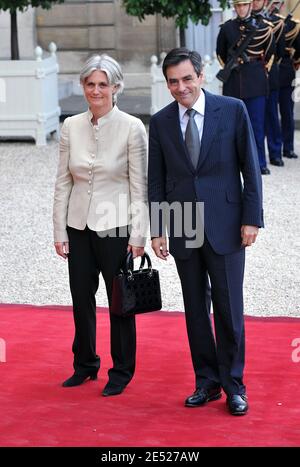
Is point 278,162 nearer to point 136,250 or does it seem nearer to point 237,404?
point 136,250

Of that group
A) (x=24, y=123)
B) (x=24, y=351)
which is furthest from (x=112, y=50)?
(x=24, y=351)

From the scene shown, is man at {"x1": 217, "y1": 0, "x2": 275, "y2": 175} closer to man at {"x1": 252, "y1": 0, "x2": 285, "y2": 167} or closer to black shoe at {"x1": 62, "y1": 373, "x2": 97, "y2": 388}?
man at {"x1": 252, "y1": 0, "x2": 285, "y2": 167}

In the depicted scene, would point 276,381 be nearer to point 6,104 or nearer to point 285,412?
point 285,412

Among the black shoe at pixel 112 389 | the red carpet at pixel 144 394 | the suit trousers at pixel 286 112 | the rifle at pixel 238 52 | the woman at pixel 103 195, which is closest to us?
the red carpet at pixel 144 394

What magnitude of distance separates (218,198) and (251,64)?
668cm

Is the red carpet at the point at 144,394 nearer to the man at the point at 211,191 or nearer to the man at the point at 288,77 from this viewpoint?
the man at the point at 211,191

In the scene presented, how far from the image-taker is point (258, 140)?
12.2 meters

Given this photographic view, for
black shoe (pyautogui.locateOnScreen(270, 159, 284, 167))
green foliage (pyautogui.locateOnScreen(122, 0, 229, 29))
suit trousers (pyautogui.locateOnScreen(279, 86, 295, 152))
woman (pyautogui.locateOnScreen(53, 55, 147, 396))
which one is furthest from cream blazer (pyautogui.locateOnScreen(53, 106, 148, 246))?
green foliage (pyautogui.locateOnScreen(122, 0, 229, 29))

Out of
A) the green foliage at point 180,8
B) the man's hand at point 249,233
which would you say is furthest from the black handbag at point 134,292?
the green foliage at point 180,8

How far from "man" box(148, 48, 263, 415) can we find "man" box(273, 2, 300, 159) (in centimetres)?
737

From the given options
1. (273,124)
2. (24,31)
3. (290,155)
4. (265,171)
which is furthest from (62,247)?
(24,31)

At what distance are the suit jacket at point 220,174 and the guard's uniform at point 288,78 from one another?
732 centimetres

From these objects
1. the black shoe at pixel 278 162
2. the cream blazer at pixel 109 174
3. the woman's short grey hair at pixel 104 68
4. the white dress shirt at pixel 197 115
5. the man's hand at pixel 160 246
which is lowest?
the black shoe at pixel 278 162

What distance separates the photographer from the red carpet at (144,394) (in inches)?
210
